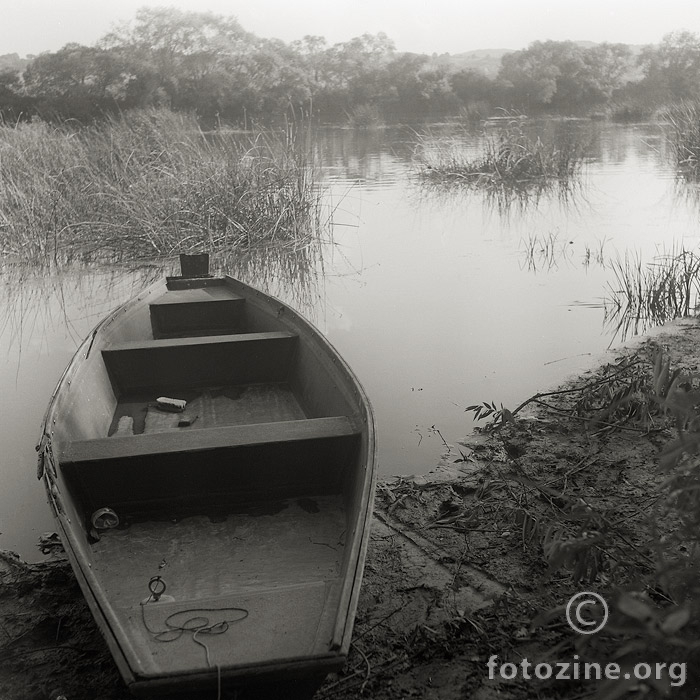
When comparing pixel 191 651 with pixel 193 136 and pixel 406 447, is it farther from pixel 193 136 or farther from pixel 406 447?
pixel 193 136

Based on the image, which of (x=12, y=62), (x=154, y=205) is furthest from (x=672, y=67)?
(x=154, y=205)

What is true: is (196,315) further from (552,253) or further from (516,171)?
(516,171)

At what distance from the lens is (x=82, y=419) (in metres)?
2.88

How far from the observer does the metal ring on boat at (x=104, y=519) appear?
7.66 ft

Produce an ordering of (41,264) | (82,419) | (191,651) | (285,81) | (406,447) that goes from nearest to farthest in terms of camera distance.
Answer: (191,651), (82,419), (406,447), (41,264), (285,81)

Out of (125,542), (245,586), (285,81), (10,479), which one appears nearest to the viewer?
(245,586)

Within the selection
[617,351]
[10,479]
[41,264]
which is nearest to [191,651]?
[10,479]

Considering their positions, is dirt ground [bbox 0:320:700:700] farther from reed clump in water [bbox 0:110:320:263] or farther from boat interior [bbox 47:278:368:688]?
reed clump in water [bbox 0:110:320:263]

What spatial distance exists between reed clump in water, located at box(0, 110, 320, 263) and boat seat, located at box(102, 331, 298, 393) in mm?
3700

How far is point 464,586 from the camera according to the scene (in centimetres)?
239

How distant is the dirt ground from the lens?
1.94 m

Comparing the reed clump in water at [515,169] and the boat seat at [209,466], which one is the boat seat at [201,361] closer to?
the boat seat at [209,466]

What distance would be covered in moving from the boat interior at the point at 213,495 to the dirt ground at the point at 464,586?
23 centimetres

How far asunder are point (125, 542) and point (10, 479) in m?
1.34
